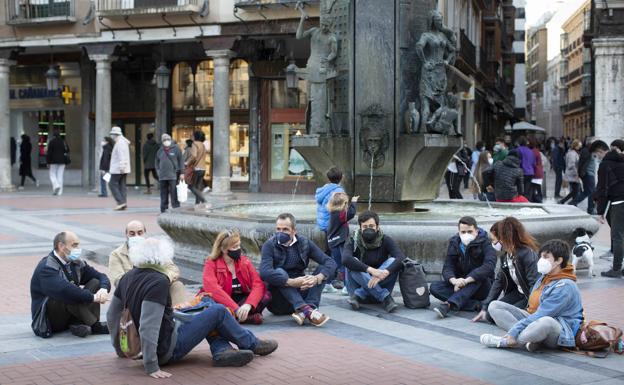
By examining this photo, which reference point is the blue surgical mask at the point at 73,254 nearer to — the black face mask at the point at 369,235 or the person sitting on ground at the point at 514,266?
the black face mask at the point at 369,235

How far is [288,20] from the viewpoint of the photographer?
27766 millimetres

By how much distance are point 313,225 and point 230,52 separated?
18932mm

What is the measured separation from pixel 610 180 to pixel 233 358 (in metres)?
6.61

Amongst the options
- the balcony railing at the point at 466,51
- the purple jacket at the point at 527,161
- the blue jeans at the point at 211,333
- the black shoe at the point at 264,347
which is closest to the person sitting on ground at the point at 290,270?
the black shoe at the point at 264,347

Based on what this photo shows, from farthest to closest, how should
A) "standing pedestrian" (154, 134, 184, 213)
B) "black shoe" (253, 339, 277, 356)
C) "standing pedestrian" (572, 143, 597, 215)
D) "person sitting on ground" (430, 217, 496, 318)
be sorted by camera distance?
"standing pedestrian" (572, 143, 597, 215) < "standing pedestrian" (154, 134, 184, 213) < "person sitting on ground" (430, 217, 496, 318) < "black shoe" (253, 339, 277, 356)

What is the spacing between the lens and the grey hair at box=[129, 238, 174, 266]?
20.7 feet

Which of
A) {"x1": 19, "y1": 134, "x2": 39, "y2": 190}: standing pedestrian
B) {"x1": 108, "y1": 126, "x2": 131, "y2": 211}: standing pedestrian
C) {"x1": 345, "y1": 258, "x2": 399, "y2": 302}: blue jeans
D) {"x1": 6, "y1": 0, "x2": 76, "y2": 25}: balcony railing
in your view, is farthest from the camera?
{"x1": 19, "y1": 134, "x2": 39, "y2": 190}: standing pedestrian

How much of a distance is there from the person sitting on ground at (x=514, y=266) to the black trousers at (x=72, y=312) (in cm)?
332

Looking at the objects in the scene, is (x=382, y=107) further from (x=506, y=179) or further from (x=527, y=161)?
(x=527, y=161)

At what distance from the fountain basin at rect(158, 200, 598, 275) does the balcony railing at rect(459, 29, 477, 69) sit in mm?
20259

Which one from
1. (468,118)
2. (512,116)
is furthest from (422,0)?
(512,116)

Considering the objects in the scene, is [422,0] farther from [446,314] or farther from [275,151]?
[275,151]

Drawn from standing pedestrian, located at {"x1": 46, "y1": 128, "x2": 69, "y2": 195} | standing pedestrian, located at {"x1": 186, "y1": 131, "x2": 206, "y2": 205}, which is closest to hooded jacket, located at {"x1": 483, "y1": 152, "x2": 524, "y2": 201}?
standing pedestrian, located at {"x1": 186, "y1": 131, "x2": 206, "y2": 205}

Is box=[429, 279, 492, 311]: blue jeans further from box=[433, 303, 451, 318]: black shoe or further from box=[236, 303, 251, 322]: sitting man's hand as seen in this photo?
box=[236, 303, 251, 322]: sitting man's hand
